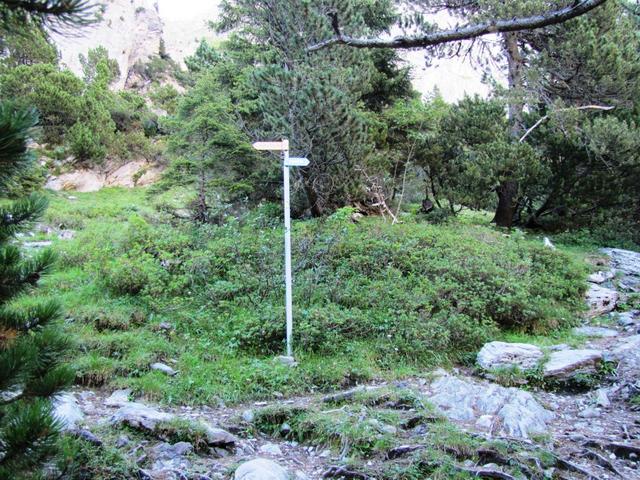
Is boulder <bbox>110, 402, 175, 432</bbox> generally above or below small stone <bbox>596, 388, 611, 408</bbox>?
above

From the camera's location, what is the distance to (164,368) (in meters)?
4.88

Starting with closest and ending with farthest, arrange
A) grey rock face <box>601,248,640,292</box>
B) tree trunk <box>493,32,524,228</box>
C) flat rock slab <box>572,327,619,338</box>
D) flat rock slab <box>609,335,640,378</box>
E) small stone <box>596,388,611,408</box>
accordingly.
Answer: small stone <box>596,388,611,408</box>, flat rock slab <box>609,335,640,378</box>, flat rock slab <box>572,327,619,338</box>, grey rock face <box>601,248,640,292</box>, tree trunk <box>493,32,524,228</box>

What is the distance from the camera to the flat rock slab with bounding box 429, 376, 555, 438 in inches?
154

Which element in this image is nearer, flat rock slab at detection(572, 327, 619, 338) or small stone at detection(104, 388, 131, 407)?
small stone at detection(104, 388, 131, 407)

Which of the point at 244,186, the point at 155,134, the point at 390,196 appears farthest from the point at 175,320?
the point at 155,134

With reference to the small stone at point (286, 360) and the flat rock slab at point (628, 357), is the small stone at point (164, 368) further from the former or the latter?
the flat rock slab at point (628, 357)

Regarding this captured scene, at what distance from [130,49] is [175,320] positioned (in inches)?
1202

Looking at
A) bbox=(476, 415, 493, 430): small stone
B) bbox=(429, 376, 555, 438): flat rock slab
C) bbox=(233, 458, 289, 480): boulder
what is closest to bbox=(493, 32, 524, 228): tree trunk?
bbox=(429, 376, 555, 438): flat rock slab

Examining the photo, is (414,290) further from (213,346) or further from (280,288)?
(213,346)

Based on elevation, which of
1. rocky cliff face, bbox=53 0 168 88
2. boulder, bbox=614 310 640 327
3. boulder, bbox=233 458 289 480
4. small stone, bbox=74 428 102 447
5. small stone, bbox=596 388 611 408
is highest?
rocky cliff face, bbox=53 0 168 88

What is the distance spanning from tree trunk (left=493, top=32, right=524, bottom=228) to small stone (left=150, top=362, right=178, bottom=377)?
379 inches

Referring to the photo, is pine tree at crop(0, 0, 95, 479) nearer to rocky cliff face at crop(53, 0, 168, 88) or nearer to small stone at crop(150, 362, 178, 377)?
small stone at crop(150, 362, 178, 377)

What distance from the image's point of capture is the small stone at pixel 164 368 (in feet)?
15.9

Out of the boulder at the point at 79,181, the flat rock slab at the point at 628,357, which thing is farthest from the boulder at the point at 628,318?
the boulder at the point at 79,181
